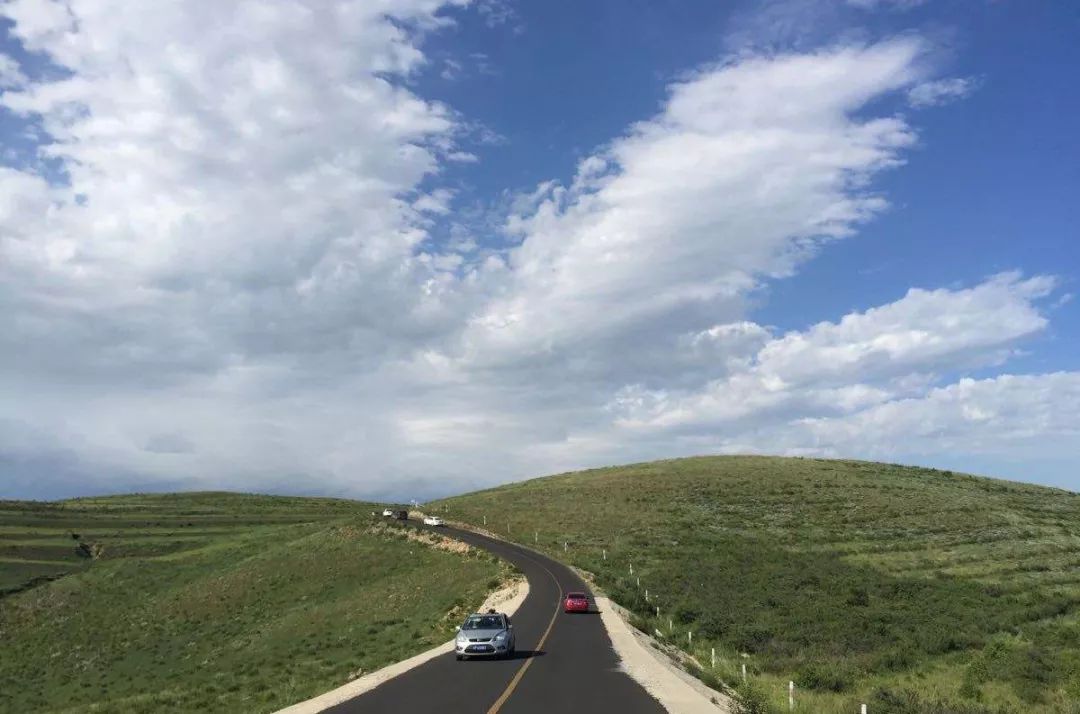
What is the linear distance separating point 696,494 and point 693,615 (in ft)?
185

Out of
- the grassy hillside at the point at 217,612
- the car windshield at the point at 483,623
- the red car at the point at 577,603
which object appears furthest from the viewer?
the red car at the point at 577,603

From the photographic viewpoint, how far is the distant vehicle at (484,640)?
24.0 meters

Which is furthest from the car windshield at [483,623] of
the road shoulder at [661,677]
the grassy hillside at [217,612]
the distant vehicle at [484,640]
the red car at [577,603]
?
the red car at [577,603]

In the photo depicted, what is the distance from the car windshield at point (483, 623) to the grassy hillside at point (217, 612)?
4.36 m

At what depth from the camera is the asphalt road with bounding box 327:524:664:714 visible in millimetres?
16375

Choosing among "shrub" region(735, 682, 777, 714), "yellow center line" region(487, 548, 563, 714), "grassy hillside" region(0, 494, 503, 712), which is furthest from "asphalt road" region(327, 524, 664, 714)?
"grassy hillside" region(0, 494, 503, 712)

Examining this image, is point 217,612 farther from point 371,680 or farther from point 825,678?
point 825,678

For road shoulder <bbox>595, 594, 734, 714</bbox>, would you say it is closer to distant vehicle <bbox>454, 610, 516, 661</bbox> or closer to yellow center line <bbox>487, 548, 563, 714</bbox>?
yellow center line <bbox>487, 548, 563, 714</bbox>

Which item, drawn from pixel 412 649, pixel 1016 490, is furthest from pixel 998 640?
pixel 1016 490

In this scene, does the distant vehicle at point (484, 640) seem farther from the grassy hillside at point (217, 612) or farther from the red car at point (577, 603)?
the red car at point (577, 603)

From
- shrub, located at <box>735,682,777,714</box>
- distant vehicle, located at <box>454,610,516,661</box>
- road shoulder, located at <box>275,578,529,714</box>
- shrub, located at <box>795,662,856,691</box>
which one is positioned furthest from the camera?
shrub, located at <box>795,662,856,691</box>

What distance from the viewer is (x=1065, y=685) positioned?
91.7 ft

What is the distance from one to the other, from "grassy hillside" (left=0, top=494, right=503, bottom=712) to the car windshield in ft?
14.3

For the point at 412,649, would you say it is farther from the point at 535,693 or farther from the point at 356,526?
the point at 356,526
